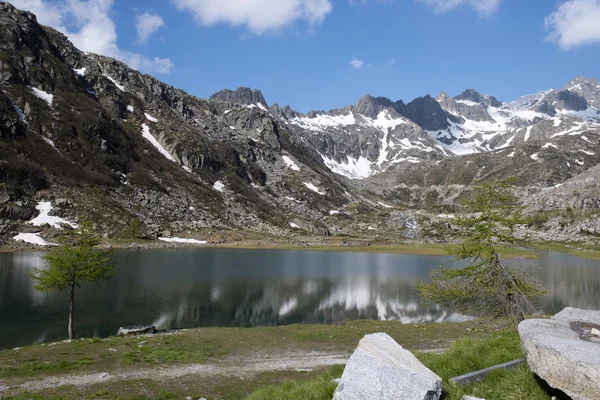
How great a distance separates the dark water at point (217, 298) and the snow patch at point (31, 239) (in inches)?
806

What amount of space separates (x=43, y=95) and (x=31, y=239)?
97.7 metres

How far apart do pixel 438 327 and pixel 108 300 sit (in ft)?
122

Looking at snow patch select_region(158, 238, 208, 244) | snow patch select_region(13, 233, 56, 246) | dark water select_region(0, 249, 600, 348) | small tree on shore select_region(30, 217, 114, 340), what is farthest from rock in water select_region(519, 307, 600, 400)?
snow patch select_region(158, 238, 208, 244)

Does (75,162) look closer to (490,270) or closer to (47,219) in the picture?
(47,219)

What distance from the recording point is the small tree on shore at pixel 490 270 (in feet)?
80.5

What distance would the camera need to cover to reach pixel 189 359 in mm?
22500

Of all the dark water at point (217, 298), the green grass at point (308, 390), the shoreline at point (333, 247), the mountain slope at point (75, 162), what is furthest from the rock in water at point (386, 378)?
the mountain slope at point (75, 162)

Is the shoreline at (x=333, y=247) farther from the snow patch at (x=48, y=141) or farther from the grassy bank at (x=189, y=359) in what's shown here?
the grassy bank at (x=189, y=359)

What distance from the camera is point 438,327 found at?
36844 millimetres

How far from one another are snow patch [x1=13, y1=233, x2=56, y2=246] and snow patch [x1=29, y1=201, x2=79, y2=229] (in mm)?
7822

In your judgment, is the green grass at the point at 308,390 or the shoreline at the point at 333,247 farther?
the shoreline at the point at 333,247

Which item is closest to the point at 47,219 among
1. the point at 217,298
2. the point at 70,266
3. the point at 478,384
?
the point at 217,298

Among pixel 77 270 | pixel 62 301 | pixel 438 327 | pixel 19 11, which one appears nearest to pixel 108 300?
pixel 62 301

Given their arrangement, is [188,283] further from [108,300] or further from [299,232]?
[299,232]
